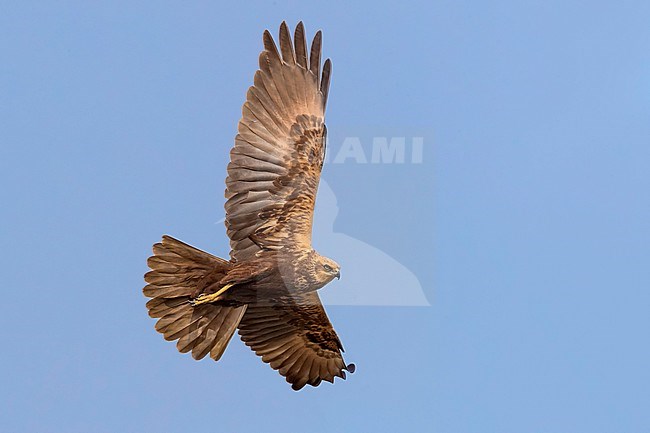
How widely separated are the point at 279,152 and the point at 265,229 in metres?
Answer: 0.89

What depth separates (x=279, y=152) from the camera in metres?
16.2

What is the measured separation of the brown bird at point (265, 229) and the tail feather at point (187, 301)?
0.04ft

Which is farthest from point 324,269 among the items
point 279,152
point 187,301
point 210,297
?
point 187,301

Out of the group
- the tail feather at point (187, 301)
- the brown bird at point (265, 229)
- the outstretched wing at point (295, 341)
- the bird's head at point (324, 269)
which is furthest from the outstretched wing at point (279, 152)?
the outstretched wing at point (295, 341)

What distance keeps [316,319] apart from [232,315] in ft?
3.31

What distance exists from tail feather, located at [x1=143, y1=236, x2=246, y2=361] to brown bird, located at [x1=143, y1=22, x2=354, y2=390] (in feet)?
0.04

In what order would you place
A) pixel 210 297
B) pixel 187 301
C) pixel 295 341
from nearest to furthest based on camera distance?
pixel 210 297
pixel 187 301
pixel 295 341

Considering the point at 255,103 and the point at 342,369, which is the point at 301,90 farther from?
the point at 342,369

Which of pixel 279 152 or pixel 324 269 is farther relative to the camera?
pixel 279 152

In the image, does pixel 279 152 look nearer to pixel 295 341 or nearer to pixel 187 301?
pixel 187 301

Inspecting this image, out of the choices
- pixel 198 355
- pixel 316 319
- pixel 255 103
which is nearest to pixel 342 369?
pixel 316 319

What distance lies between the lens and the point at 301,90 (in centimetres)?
1647

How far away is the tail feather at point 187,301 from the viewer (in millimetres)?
15984

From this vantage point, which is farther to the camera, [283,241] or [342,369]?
[342,369]
